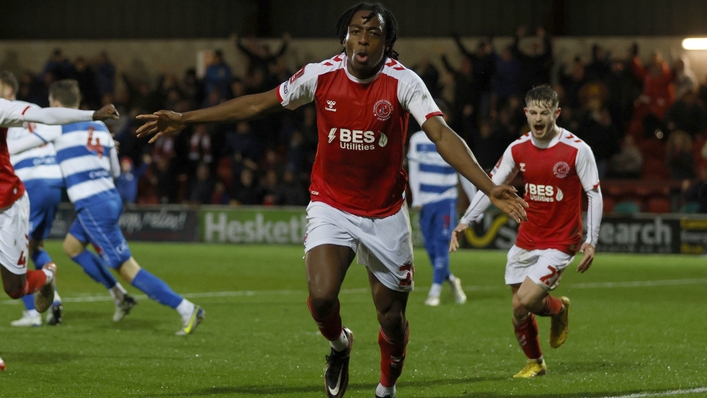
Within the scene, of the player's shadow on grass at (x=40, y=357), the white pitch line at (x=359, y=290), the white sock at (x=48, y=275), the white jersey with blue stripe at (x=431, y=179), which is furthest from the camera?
the white jersey with blue stripe at (x=431, y=179)

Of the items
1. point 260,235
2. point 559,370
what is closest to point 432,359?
point 559,370

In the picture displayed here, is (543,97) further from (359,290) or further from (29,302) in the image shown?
(359,290)

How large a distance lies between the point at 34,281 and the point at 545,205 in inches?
152

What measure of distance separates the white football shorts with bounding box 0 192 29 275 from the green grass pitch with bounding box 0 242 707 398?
28.5 inches

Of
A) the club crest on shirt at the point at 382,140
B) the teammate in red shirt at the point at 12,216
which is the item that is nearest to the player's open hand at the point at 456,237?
the club crest on shirt at the point at 382,140

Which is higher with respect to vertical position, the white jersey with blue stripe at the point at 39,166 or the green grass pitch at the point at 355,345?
the white jersey with blue stripe at the point at 39,166

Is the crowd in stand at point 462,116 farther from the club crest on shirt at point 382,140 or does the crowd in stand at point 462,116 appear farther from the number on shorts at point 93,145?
the club crest on shirt at point 382,140

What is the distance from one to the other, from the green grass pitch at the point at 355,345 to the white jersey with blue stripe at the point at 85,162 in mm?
1227

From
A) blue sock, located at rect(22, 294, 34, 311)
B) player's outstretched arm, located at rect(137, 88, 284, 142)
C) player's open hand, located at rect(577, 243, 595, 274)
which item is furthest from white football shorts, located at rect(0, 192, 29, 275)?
player's open hand, located at rect(577, 243, 595, 274)

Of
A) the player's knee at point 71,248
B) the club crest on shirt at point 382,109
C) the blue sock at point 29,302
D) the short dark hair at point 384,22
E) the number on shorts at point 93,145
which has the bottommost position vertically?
the blue sock at point 29,302

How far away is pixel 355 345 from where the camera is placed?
905cm

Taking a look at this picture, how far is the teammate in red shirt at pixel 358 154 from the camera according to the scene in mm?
6027

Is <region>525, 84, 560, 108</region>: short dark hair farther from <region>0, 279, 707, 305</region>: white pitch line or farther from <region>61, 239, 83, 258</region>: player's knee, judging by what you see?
<region>0, 279, 707, 305</region>: white pitch line

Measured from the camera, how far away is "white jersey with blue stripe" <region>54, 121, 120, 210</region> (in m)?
10.2
